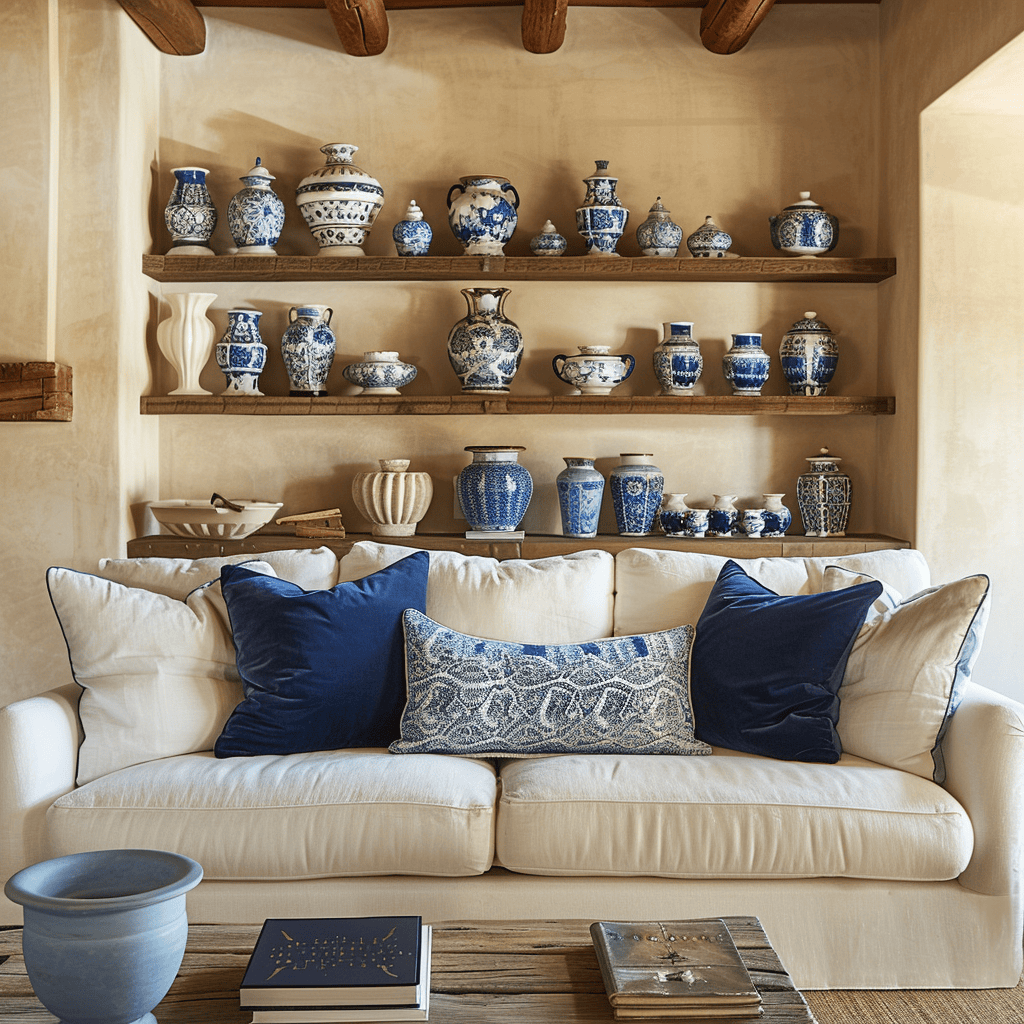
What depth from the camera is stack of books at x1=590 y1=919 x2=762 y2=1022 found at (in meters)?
1.34

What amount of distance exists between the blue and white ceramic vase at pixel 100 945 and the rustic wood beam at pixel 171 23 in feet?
9.41

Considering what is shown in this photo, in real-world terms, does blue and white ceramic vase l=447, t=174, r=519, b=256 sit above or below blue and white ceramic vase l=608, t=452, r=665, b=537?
above

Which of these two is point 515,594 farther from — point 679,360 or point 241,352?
point 241,352

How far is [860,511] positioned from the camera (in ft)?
12.1

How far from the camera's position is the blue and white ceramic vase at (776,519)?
3496 mm

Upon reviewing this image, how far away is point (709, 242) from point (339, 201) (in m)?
1.25

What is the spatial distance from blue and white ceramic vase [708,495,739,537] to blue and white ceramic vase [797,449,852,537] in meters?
0.26

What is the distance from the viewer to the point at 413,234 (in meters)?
3.50

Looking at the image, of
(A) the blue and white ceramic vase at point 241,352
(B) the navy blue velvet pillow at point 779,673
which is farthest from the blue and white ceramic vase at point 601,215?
(B) the navy blue velvet pillow at point 779,673

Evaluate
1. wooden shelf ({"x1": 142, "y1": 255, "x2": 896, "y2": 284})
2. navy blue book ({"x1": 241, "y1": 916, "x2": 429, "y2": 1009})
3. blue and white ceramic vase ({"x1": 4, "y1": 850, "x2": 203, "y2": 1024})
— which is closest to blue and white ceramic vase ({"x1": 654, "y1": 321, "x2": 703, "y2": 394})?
wooden shelf ({"x1": 142, "y1": 255, "x2": 896, "y2": 284})

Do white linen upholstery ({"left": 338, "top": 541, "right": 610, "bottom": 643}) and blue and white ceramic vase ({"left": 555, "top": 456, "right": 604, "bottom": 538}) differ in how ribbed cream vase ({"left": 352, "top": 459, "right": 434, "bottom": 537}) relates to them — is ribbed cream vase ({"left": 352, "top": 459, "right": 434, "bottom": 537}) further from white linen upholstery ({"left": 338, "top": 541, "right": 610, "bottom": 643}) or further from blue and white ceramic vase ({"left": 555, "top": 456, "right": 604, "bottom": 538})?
white linen upholstery ({"left": 338, "top": 541, "right": 610, "bottom": 643})

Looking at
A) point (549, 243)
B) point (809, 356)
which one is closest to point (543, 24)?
point (549, 243)

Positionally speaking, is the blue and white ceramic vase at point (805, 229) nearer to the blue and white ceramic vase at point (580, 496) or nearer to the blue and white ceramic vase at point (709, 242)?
the blue and white ceramic vase at point (709, 242)

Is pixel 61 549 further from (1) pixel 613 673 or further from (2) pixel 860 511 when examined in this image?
(2) pixel 860 511
